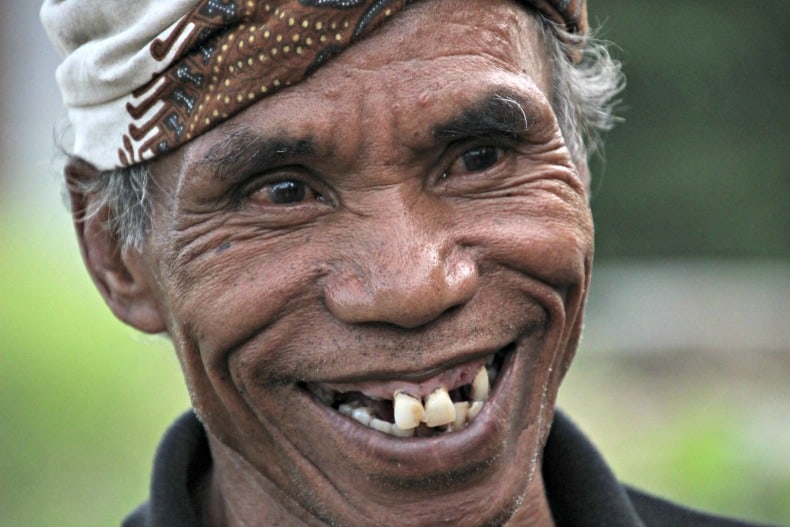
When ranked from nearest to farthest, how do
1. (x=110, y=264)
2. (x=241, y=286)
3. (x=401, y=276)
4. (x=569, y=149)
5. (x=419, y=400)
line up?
(x=401, y=276) → (x=419, y=400) → (x=241, y=286) → (x=569, y=149) → (x=110, y=264)

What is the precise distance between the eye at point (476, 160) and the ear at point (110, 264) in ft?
2.82

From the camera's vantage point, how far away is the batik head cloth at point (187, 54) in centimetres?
269

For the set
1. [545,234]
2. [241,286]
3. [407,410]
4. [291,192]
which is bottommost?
[407,410]

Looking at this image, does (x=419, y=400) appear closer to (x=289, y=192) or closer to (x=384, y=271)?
(x=384, y=271)

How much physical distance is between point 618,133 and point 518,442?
12.4m

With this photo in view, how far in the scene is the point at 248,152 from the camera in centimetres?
275

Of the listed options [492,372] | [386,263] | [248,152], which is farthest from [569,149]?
[248,152]

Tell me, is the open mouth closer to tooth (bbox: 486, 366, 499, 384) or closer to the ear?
tooth (bbox: 486, 366, 499, 384)

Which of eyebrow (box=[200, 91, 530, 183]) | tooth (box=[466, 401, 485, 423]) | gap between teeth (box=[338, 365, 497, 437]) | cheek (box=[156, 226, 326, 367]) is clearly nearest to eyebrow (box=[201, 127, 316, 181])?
eyebrow (box=[200, 91, 530, 183])

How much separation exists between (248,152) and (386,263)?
410 mm

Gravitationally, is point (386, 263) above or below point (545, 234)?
above

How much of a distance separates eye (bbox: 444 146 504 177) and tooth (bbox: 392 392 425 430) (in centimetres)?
53

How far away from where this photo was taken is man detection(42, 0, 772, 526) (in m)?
2.69

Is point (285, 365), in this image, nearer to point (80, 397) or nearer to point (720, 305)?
point (80, 397)
